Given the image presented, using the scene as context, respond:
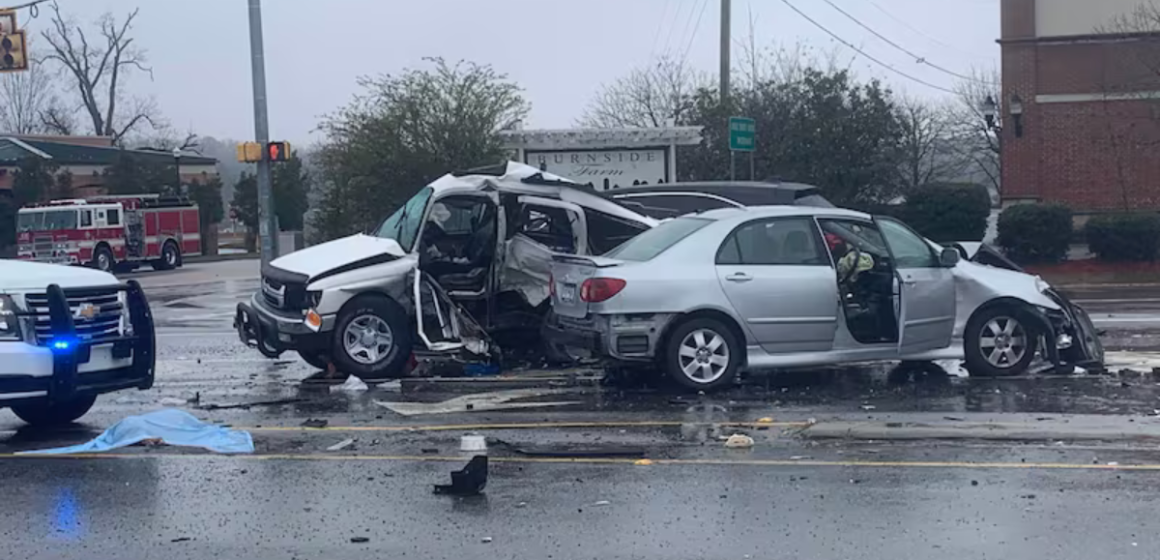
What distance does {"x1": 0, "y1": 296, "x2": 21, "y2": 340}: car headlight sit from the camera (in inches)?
355

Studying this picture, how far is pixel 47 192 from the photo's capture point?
2093 inches

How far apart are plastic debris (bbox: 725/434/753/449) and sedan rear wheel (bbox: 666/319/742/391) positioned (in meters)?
2.06

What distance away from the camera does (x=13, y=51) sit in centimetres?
2411

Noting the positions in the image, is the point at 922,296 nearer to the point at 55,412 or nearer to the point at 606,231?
the point at 606,231

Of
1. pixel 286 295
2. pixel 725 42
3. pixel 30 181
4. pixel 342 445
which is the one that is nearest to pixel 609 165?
pixel 725 42

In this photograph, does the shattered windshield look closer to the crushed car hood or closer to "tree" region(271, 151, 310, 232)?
the crushed car hood

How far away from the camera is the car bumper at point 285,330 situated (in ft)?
39.9

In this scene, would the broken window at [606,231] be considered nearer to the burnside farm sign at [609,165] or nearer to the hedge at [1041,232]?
the burnside farm sign at [609,165]

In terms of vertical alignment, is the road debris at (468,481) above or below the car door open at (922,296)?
below

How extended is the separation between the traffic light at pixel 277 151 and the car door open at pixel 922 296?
15.1m

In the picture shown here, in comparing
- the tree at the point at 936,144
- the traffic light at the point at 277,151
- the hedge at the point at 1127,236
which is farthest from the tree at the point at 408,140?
the tree at the point at 936,144

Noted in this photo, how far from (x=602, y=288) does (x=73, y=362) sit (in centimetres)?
412

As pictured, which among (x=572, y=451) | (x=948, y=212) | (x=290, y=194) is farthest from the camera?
(x=290, y=194)

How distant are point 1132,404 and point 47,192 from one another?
165ft
